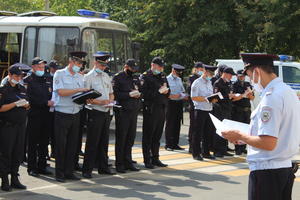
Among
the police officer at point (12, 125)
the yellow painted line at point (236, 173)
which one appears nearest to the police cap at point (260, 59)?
the police officer at point (12, 125)

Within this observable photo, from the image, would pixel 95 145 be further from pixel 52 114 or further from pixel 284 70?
pixel 284 70

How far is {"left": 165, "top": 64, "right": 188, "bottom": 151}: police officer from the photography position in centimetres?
1357

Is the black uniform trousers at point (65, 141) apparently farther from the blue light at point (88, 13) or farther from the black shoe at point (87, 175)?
the blue light at point (88, 13)

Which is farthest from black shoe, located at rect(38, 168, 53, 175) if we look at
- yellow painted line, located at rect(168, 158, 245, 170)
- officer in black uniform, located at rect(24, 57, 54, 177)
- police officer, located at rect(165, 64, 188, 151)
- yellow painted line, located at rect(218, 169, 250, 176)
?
police officer, located at rect(165, 64, 188, 151)

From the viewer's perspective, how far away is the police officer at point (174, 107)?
13570 mm

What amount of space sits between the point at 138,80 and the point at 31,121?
231cm

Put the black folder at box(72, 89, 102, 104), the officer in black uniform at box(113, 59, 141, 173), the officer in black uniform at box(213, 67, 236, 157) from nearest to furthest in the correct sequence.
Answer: the black folder at box(72, 89, 102, 104)
the officer in black uniform at box(113, 59, 141, 173)
the officer in black uniform at box(213, 67, 236, 157)

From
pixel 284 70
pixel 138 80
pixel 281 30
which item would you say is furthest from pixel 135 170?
pixel 281 30

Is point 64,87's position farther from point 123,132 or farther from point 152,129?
point 152,129

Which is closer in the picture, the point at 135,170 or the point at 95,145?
the point at 95,145

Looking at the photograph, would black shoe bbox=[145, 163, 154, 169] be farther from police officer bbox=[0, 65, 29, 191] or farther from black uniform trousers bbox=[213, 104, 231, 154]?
police officer bbox=[0, 65, 29, 191]

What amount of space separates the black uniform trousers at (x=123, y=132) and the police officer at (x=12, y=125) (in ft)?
7.31

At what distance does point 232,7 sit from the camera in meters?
26.4

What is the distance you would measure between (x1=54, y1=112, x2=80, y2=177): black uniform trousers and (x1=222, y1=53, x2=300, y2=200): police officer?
5.15 m
